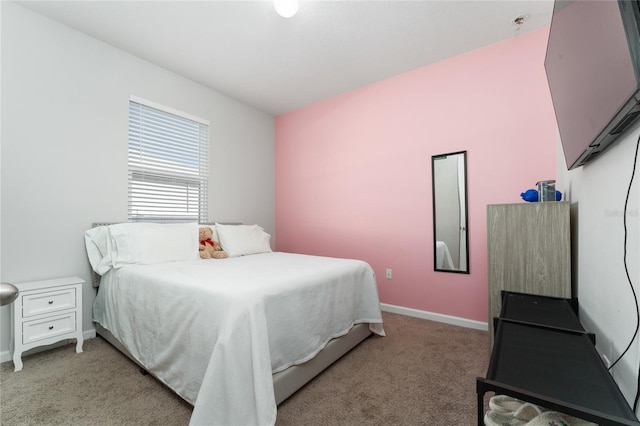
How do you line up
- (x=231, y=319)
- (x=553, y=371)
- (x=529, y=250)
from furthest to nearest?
(x=529, y=250)
(x=231, y=319)
(x=553, y=371)

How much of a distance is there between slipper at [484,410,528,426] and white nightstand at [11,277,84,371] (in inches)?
107

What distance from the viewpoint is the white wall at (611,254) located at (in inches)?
36.3

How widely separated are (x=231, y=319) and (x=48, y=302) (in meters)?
1.70

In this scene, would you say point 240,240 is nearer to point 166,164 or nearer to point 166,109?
point 166,164

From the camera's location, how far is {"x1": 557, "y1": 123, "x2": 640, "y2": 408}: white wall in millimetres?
923

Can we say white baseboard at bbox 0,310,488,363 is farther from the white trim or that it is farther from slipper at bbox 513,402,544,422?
the white trim

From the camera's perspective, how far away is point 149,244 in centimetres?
244

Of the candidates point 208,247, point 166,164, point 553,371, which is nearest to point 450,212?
point 553,371

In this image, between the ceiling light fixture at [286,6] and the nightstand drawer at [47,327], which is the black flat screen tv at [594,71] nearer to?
the ceiling light fixture at [286,6]

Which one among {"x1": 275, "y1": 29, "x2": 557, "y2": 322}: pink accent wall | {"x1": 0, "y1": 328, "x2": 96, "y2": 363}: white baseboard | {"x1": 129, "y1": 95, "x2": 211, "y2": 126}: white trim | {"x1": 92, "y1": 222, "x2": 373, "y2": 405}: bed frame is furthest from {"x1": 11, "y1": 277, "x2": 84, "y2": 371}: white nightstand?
{"x1": 275, "y1": 29, "x2": 557, "y2": 322}: pink accent wall

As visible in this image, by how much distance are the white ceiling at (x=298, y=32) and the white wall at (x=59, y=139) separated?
204 millimetres

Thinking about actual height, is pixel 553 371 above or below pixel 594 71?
below

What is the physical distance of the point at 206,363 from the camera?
4.67 ft

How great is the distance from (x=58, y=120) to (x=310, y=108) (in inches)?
107
